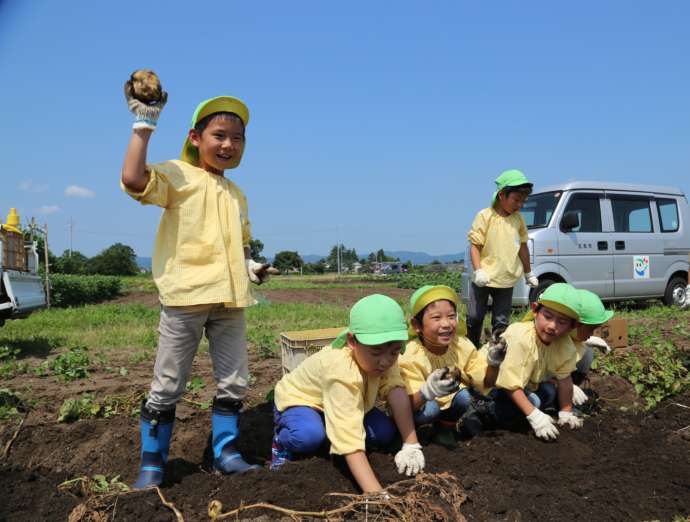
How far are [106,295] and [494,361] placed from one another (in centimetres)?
2043

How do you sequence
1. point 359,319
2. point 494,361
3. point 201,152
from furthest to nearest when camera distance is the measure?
1. point 494,361
2. point 201,152
3. point 359,319

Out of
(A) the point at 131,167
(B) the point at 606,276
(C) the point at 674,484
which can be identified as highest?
(A) the point at 131,167

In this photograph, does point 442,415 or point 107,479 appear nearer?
point 107,479

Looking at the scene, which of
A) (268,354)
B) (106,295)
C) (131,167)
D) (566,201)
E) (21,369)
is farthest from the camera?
(106,295)

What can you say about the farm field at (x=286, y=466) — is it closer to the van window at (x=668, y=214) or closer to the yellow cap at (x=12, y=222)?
the yellow cap at (x=12, y=222)

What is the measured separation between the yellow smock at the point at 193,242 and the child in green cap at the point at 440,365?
1005 millimetres

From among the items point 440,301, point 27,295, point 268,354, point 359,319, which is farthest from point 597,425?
point 27,295

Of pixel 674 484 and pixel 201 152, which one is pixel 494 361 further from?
pixel 201 152

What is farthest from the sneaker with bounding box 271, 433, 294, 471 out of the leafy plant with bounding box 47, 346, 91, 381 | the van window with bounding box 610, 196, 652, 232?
the van window with bounding box 610, 196, 652, 232

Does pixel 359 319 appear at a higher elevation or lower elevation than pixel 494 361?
higher

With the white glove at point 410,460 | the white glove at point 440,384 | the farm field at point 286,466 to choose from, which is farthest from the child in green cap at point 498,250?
the white glove at point 410,460

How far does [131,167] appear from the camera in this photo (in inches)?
92.6

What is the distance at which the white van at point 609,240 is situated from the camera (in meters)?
7.75

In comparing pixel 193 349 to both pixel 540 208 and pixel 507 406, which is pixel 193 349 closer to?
pixel 507 406
